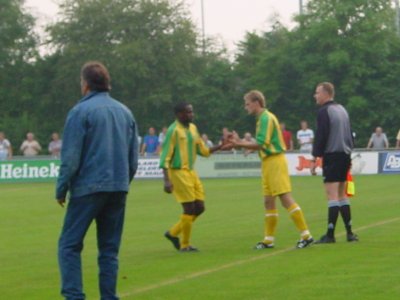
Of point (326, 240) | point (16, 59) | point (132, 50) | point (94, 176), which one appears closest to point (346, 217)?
point (326, 240)

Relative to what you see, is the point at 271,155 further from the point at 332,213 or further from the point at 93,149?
the point at 93,149

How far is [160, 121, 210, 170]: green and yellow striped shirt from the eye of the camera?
1568 cm

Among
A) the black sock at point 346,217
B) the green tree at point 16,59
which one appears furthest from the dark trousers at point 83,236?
the green tree at point 16,59

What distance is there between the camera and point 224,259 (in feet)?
47.2

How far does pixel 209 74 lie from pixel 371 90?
40.2ft

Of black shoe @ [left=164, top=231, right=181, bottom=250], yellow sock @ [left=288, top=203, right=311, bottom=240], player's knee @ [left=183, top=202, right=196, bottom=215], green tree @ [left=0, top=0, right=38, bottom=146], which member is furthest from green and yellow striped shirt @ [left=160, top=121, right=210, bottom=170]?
green tree @ [left=0, top=0, right=38, bottom=146]

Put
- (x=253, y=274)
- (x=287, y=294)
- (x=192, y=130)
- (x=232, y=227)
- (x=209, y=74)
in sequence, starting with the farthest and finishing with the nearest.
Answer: (x=209, y=74)
(x=232, y=227)
(x=192, y=130)
(x=253, y=274)
(x=287, y=294)

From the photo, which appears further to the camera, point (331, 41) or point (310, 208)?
point (331, 41)

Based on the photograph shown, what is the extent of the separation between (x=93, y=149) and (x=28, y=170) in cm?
3241

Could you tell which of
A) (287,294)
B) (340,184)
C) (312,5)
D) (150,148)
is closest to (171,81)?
(312,5)

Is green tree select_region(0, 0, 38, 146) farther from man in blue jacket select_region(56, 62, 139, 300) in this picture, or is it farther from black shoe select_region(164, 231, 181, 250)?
man in blue jacket select_region(56, 62, 139, 300)

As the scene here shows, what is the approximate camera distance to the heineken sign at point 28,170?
41.9 meters

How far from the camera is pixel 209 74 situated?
73.9 metres

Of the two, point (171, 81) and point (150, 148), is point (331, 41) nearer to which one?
point (171, 81)
